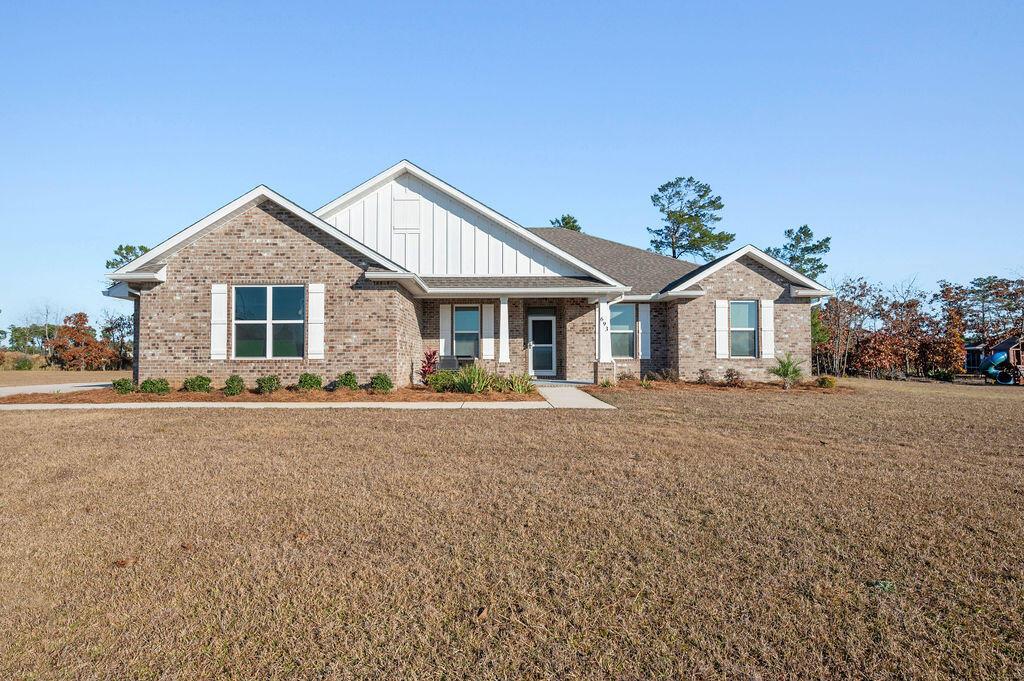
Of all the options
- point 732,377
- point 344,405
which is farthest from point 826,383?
point 344,405

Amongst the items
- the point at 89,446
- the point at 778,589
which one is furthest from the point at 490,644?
the point at 89,446

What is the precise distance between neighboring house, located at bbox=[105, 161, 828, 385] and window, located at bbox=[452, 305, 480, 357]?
A: 5 centimetres

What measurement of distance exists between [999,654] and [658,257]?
69.1ft

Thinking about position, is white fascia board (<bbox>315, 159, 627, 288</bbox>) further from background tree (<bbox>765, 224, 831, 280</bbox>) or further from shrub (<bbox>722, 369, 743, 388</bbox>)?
background tree (<bbox>765, 224, 831, 280</bbox>)

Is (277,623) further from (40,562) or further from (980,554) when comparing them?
(980,554)

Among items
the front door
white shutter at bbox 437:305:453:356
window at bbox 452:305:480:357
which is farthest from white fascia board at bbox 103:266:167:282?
the front door

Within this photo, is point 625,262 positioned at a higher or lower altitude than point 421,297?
higher

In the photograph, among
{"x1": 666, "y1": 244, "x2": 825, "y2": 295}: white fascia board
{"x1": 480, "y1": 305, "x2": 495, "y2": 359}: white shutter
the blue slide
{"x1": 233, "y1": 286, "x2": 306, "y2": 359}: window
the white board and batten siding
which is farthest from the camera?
the blue slide

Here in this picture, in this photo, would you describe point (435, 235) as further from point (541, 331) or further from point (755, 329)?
point (755, 329)

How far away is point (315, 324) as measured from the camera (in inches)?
557

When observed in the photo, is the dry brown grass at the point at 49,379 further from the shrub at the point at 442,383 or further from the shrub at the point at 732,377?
the shrub at the point at 732,377

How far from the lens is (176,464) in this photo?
6.29m

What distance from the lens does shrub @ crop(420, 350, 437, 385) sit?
52.4 ft

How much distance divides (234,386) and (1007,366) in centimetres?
2703
